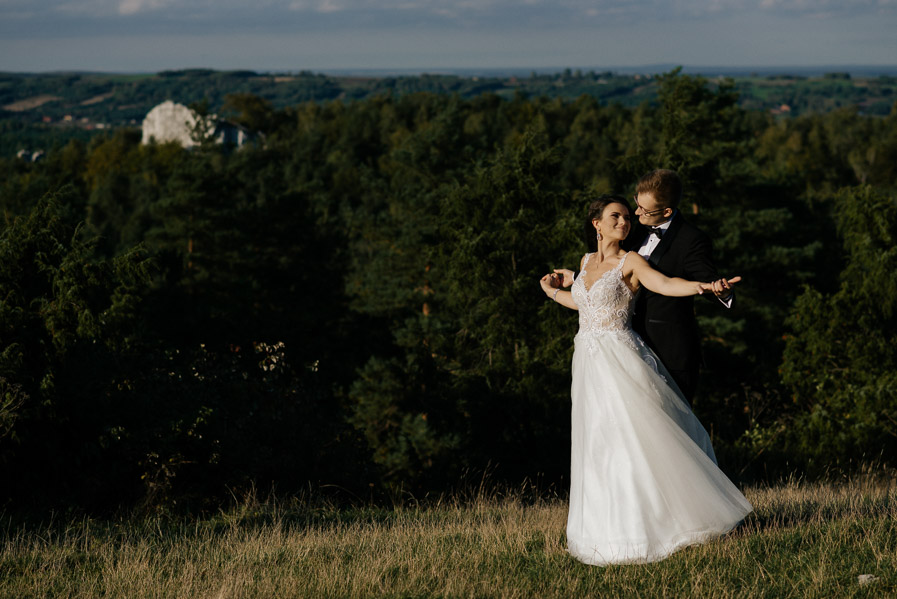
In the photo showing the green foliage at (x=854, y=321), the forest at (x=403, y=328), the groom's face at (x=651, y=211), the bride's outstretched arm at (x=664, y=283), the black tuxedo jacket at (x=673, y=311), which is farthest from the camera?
the green foliage at (x=854, y=321)

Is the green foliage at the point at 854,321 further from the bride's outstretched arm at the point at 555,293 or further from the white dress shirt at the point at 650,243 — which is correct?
the white dress shirt at the point at 650,243

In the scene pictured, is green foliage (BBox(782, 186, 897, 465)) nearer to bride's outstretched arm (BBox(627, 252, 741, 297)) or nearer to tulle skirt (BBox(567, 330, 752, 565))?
tulle skirt (BBox(567, 330, 752, 565))

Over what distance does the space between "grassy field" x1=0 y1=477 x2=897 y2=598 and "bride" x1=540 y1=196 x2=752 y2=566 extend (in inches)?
6.4

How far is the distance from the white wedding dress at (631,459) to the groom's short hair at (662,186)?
49cm

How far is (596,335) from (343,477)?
8.78 metres

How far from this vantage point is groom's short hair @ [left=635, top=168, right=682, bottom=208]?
5.48 m

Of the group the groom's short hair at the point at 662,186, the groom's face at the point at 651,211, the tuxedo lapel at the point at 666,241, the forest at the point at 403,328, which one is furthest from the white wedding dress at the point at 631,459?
the forest at the point at 403,328

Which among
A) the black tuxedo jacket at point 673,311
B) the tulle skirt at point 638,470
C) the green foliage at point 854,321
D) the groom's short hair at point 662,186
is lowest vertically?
the green foliage at point 854,321

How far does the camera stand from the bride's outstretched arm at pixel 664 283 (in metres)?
4.88

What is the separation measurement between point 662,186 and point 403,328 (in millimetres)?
23081

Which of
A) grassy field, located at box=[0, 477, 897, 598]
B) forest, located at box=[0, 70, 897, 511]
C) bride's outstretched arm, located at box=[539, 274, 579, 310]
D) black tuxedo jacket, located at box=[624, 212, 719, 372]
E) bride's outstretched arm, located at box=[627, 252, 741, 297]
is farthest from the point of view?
forest, located at box=[0, 70, 897, 511]

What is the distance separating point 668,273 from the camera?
17.9 ft

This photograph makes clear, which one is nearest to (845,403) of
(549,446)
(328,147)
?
(549,446)

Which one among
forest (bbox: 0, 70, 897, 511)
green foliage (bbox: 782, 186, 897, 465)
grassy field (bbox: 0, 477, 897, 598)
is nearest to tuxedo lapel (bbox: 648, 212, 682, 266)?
grassy field (bbox: 0, 477, 897, 598)
